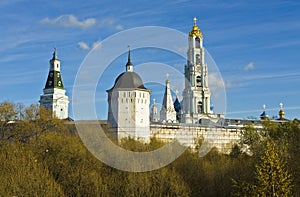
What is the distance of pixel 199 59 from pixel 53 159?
1928 inches

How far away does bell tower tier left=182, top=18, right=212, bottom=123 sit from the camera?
6962 centimetres

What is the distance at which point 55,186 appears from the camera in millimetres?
20375

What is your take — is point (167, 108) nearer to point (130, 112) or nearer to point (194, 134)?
point (194, 134)

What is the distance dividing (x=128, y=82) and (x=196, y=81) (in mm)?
27537

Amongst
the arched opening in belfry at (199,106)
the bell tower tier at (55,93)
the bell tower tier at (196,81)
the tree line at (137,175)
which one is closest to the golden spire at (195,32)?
the bell tower tier at (196,81)

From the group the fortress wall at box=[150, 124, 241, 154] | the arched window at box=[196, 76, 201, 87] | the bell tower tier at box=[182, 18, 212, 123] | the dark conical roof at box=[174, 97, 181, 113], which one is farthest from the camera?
the dark conical roof at box=[174, 97, 181, 113]

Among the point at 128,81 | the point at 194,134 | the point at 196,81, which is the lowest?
the point at 194,134

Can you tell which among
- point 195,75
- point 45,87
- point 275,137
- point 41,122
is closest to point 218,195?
point 275,137

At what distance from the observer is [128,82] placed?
148ft

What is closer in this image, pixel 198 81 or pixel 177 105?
pixel 198 81

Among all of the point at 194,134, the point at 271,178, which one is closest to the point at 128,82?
the point at 194,134

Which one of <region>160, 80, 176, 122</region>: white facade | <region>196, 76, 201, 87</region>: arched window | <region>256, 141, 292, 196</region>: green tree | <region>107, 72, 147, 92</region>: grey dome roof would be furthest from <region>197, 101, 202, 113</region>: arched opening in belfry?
<region>256, 141, 292, 196</region>: green tree

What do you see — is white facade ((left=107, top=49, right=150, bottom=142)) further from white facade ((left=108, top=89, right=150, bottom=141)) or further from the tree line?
the tree line

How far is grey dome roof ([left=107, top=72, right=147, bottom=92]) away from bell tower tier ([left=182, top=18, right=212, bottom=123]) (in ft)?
80.7
